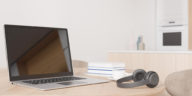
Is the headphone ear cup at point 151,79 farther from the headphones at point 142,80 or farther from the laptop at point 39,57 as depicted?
the laptop at point 39,57

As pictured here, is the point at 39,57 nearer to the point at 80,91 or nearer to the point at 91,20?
the point at 80,91

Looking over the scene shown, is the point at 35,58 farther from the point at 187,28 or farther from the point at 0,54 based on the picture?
the point at 187,28

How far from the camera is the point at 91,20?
434 cm

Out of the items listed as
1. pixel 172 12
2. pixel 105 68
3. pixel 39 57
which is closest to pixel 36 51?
pixel 39 57

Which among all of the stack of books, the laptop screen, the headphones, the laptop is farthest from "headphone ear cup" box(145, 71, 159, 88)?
the laptop screen

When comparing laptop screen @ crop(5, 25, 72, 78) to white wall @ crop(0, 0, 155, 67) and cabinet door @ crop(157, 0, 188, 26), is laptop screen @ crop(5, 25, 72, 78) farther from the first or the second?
cabinet door @ crop(157, 0, 188, 26)

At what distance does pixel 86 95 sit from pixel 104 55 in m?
3.53

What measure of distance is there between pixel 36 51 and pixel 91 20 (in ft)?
9.49

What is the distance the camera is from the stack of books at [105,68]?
163cm

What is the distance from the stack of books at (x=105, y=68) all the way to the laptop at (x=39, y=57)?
19 cm

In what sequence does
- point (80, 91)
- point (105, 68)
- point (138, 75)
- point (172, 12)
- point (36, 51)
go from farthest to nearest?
point (172, 12) < point (105, 68) < point (36, 51) < point (138, 75) < point (80, 91)

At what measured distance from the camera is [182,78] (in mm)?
1334

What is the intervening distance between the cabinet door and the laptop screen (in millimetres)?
3314

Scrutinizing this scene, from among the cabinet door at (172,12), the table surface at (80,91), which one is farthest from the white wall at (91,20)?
the table surface at (80,91)
